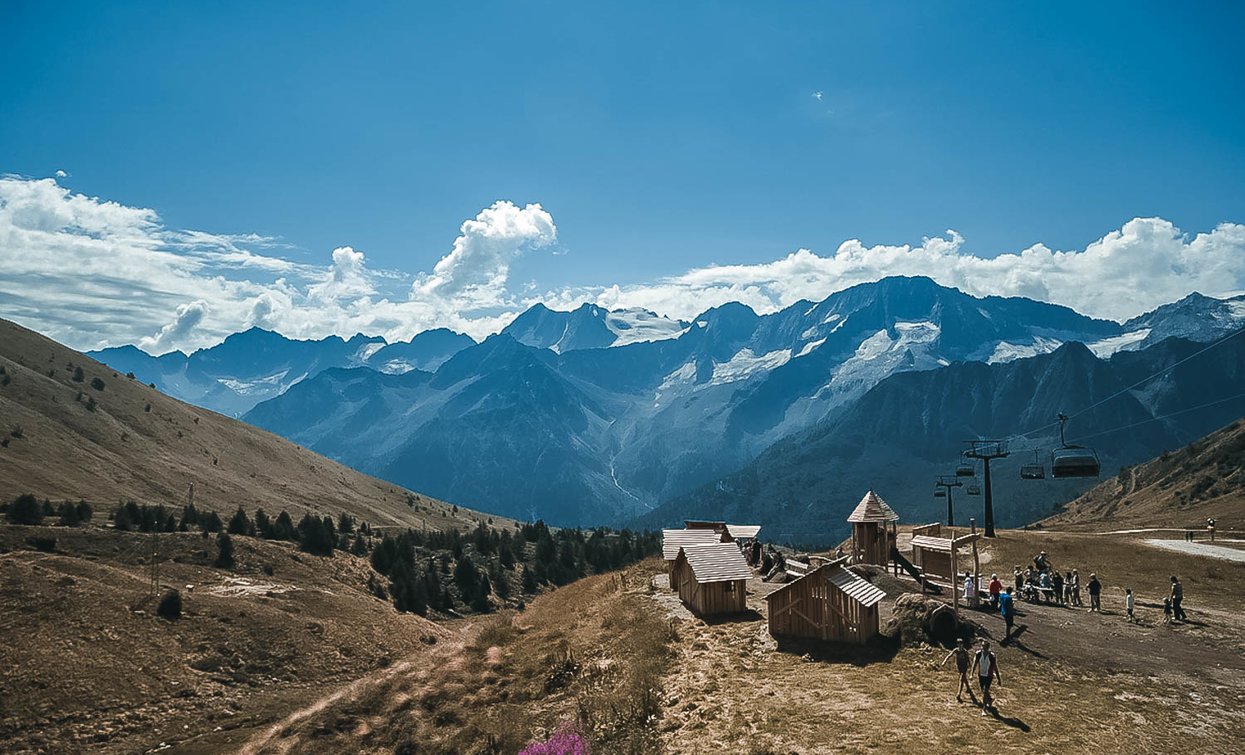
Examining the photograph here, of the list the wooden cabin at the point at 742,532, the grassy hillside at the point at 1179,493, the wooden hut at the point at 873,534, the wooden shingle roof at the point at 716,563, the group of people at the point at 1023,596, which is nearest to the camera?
the group of people at the point at 1023,596

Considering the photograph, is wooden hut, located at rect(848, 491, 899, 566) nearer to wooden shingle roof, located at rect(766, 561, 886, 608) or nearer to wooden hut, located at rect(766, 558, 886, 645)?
wooden shingle roof, located at rect(766, 561, 886, 608)

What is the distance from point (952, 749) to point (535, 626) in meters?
33.6

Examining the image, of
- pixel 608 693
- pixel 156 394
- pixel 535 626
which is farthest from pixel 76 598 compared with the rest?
pixel 156 394

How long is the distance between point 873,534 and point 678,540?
14464 millimetres

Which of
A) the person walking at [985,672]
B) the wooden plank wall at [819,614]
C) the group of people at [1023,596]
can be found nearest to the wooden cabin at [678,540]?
the wooden plank wall at [819,614]

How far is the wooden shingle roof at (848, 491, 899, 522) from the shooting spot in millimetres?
49719

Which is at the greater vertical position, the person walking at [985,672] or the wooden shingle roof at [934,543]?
the wooden shingle roof at [934,543]

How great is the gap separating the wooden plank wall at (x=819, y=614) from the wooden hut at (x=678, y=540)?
12938mm

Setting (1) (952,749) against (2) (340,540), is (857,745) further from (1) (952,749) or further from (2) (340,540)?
(2) (340,540)

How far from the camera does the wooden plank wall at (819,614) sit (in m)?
32.3

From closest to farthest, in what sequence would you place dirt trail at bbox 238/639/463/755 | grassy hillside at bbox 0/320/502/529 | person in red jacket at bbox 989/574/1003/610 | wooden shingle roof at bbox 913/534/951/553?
1. dirt trail at bbox 238/639/463/755
2. person in red jacket at bbox 989/574/1003/610
3. wooden shingle roof at bbox 913/534/951/553
4. grassy hillside at bbox 0/320/502/529

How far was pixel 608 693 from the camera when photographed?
29.3 metres

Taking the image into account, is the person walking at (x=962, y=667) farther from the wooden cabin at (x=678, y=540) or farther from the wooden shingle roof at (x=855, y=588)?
the wooden cabin at (x=678, y=540)

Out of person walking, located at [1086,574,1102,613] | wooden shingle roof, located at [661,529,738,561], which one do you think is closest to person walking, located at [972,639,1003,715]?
person walking, located at [1086,574,1102,613]
